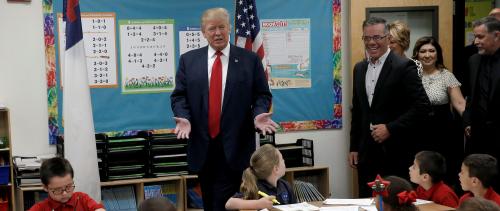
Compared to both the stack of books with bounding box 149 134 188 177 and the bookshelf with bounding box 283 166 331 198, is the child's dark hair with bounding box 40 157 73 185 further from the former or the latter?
the bookshelf with bounding box 283 166 331 198

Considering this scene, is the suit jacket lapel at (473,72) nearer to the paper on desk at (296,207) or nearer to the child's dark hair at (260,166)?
the child's dark hair at (260,166)

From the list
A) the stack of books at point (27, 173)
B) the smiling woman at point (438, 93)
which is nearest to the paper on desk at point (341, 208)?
the smiling woman at point (438, 93)

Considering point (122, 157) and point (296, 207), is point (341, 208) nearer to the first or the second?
point (296, 207)

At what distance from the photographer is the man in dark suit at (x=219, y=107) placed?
3.69m

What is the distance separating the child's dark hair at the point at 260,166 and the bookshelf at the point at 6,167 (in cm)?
212

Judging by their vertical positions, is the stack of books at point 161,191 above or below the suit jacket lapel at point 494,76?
below

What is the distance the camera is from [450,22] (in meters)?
6.13

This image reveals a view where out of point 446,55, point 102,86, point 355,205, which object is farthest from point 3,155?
point 446,55

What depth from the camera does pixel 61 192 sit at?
3.37 meters

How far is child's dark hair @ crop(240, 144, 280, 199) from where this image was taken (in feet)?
11.6

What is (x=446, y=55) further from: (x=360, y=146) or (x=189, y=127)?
(x=189, y=127)

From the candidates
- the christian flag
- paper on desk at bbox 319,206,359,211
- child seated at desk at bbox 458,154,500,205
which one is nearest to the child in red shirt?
the christian flag

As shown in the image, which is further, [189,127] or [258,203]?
[189,127]

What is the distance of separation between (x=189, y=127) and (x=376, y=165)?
135cm
